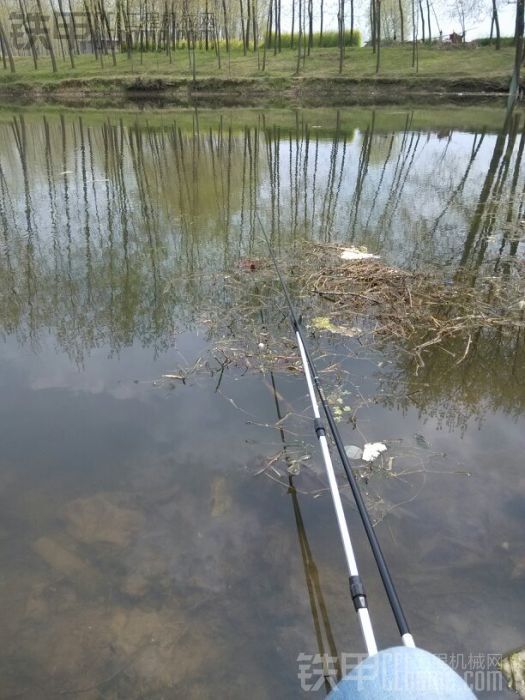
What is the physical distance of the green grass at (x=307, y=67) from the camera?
1384 inches

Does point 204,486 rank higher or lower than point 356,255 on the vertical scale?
lower

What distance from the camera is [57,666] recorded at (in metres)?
2.29

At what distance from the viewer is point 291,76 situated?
36.2m

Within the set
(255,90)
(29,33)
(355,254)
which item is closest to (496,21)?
(255,90)

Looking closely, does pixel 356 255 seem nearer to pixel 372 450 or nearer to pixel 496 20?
pixel 372 450

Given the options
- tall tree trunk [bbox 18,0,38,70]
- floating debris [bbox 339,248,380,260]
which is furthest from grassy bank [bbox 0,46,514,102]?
floating debris [bbox 339,248,380,260]

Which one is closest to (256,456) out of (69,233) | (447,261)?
(447,261)

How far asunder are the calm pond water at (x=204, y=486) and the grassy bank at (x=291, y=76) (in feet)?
102

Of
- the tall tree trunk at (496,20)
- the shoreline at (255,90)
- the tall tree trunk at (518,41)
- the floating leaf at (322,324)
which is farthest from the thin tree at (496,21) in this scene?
the floating leaf at (322,324)

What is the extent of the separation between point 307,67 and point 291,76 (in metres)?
4.06

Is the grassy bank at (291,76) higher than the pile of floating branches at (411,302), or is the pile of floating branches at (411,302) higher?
the grassy bank at (291,76)

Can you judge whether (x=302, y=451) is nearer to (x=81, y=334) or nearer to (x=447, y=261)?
(x=81, y=334)

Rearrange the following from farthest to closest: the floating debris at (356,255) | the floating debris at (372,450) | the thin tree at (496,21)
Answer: the thin tree at (496,21) < the floating debris at (356,255) < the floating debris at (372,450)

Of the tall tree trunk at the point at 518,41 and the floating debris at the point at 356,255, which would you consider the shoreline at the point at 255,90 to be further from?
the floating debris at the point at 356,255
